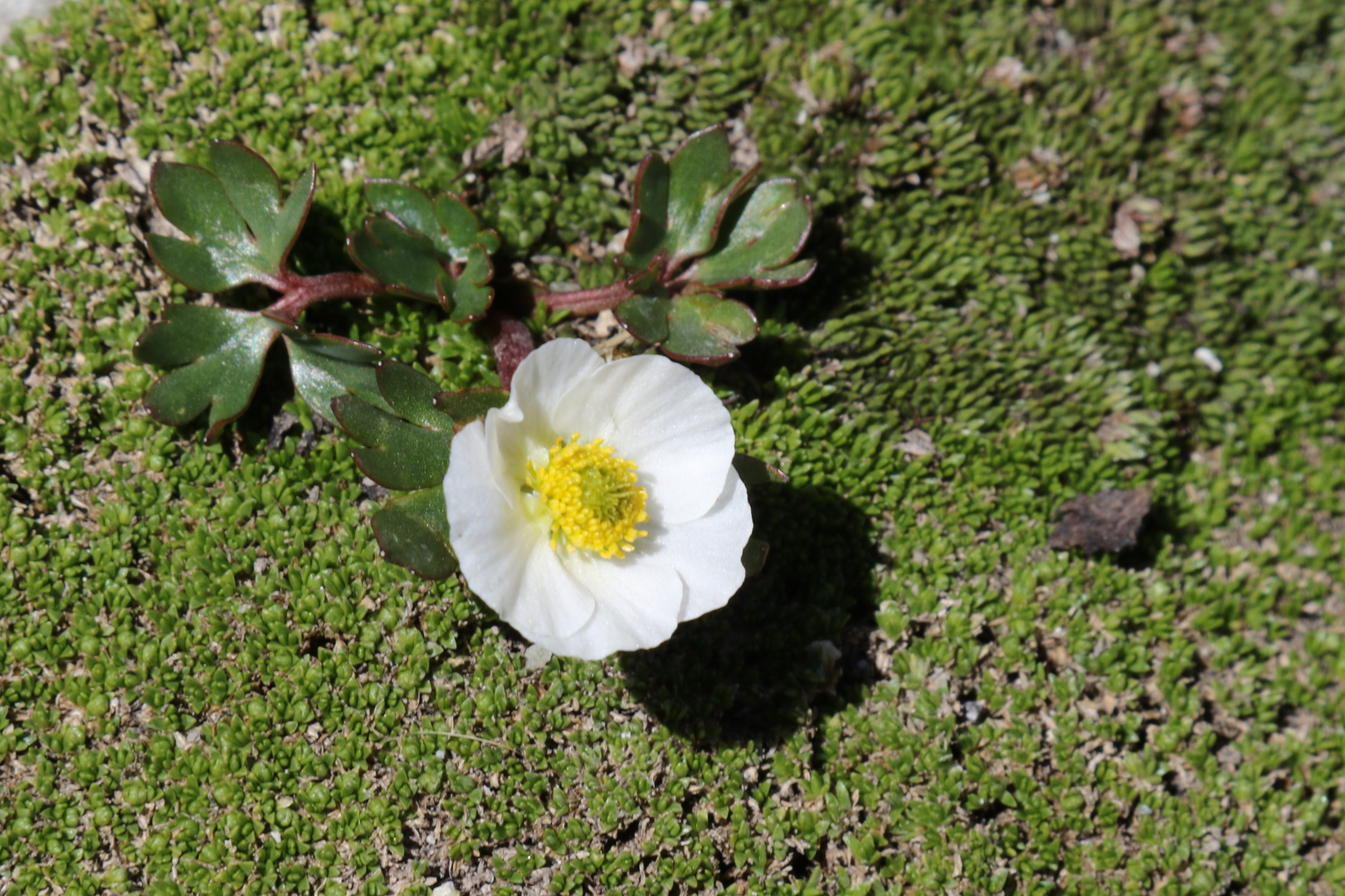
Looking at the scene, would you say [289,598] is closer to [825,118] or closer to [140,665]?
[140,665]

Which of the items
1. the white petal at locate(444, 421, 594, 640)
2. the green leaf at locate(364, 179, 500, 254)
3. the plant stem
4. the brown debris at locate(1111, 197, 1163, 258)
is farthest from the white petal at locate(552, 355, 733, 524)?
the brown debris at locate(1111, 197, 1163, 258)

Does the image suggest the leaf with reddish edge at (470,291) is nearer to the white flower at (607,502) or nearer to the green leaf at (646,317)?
the green leaf at (646,317)

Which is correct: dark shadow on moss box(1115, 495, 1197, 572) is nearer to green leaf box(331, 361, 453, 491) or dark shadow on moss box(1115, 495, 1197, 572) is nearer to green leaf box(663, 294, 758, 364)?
green leaf box(663, 294, 758, 364)

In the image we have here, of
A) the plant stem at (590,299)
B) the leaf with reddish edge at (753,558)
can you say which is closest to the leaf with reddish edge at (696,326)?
the plant stem at (590,299)

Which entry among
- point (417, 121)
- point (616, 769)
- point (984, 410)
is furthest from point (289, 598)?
point (984, 410)

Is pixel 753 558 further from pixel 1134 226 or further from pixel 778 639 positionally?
pixel 1134 226
